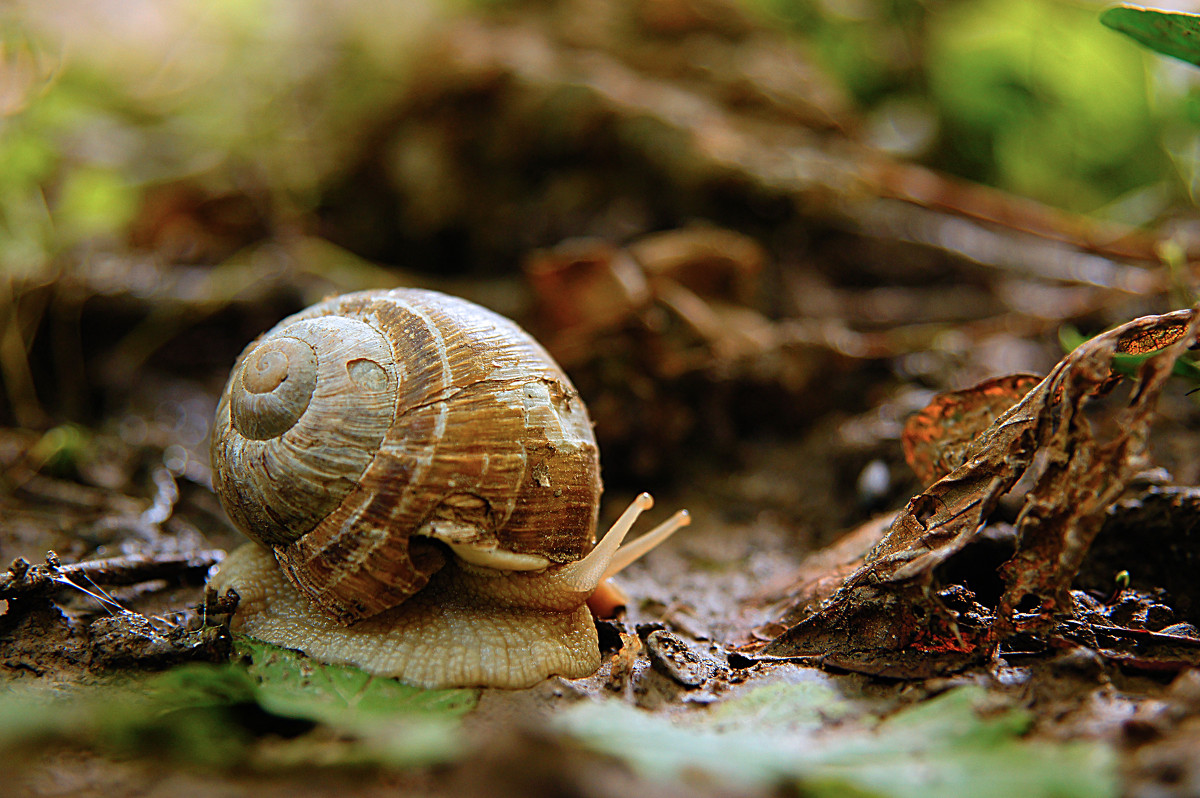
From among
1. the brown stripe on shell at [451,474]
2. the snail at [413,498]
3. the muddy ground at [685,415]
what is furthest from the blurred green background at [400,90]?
the brown stripe on shell at [451,474]

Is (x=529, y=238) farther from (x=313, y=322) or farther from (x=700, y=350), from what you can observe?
(x=313, y=322)

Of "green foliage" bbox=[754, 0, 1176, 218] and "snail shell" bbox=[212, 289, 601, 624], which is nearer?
"snail shell" bbox=[212, 289, 601, 624]

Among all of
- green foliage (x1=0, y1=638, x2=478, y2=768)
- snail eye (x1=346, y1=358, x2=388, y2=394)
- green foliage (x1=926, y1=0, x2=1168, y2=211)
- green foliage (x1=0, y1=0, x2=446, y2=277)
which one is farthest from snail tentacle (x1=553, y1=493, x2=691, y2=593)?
green foliage (x1=926, y1=0, x2=1168, y2=211)

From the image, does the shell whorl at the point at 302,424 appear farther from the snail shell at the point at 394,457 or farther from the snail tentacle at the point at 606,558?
the snail tentacle at the point at 606,558

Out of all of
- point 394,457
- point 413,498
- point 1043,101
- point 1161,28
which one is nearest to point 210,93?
point 394,457


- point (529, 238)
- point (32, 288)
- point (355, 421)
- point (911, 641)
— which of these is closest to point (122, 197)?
point (32, 288)

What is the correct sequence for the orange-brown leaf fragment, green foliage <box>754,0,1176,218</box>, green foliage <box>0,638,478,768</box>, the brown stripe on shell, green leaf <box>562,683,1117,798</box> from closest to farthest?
1. green leaf <box>562,683,1117,798</box>
2. green foliage <box>0,638,478,768</box>
3. the brown stripe on shell
4. the orange-brown leaf fragment
5. green foliage <box>754,0,1176,218</box>

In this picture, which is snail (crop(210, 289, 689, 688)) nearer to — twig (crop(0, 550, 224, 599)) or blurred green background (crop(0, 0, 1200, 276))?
twig (crop(0, 550, 224, 599))

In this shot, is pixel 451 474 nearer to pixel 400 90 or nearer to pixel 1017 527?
pixel 1017 527
